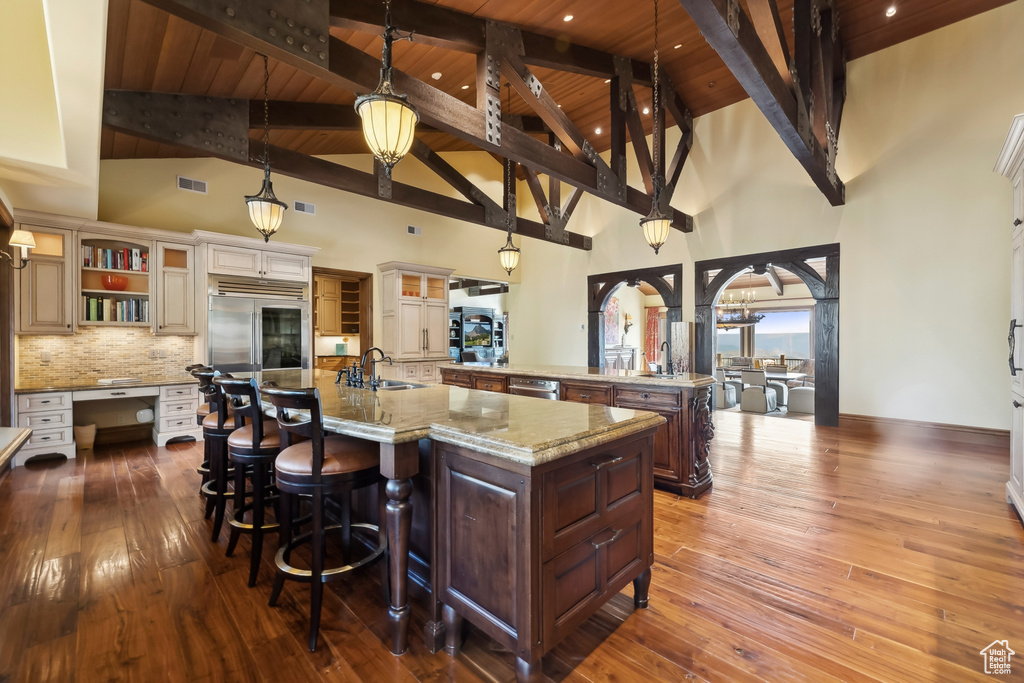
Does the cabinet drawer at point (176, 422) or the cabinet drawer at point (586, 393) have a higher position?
the cabinet drawer at point (586, 393)

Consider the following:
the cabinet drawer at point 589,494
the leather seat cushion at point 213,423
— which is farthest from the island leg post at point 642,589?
the leather seat cushion at point 213,423

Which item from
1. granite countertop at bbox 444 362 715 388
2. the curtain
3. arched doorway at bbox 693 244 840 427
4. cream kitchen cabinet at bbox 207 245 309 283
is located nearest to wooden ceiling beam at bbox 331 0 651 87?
granite countertop at bbox 444 362 715 388

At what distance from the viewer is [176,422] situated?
16.7 ft

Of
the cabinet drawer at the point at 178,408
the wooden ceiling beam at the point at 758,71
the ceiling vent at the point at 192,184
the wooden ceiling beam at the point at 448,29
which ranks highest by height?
the wooden ceiling beam at the point at 448,29

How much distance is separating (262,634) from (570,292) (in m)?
7.62

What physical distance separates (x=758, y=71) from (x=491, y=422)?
9.92 feet

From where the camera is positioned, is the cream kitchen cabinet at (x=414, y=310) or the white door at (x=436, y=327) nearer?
the cream kitchen cabinet at (x=414, y=310)

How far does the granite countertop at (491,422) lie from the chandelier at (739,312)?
10392mm

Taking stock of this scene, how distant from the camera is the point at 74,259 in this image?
4.59 metres

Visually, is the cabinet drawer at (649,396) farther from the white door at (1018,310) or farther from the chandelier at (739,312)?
the chandelier at (739,312)

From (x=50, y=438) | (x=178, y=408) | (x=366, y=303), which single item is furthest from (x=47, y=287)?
(x=366, y=303)

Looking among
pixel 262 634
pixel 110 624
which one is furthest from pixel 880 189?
pixel 110 624

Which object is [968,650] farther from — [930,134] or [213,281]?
[213,281]

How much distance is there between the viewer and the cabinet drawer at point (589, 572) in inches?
57.7
